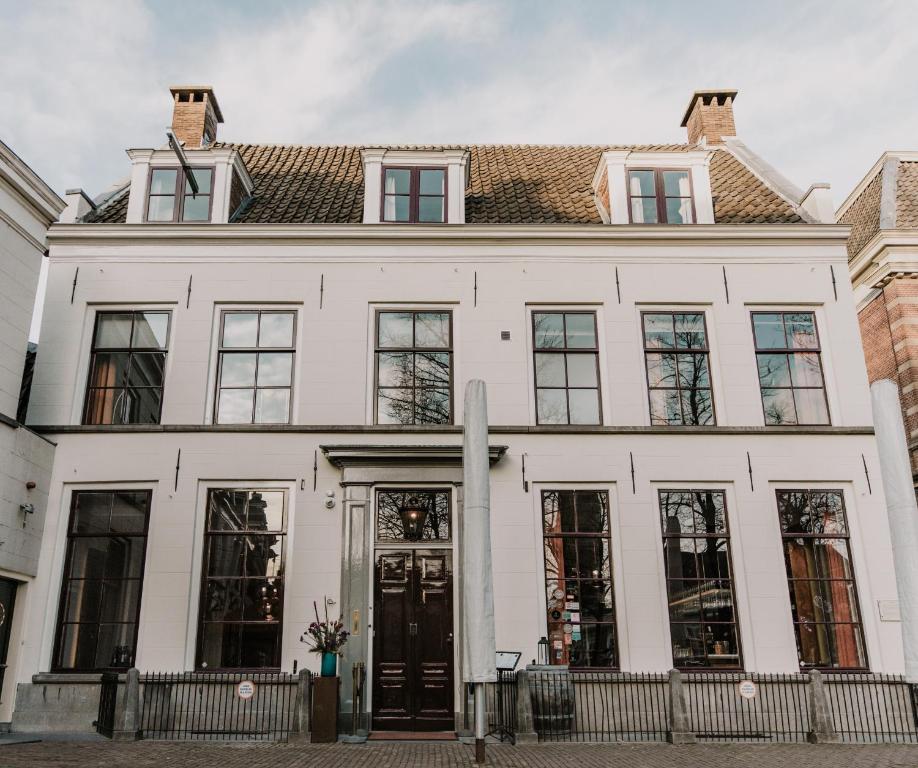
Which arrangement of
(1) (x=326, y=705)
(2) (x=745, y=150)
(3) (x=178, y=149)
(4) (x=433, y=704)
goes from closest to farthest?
(1) (x=326, y=705) < (4) (x=433, y=704) < (3) (x=178, y=149) < (2) (x=745, y=150)

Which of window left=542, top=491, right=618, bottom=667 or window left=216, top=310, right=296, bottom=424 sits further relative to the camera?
window left=216, top=310, right=296, bottom=424

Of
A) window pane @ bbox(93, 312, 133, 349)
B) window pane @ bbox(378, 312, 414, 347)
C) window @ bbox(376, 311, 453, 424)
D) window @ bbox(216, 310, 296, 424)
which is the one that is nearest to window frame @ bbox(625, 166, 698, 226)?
window @ bbox(376, 311, 453, 424)

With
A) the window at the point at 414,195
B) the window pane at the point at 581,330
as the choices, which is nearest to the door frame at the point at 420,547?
the window pane at the point at 581,330

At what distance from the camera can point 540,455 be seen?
41.7ft

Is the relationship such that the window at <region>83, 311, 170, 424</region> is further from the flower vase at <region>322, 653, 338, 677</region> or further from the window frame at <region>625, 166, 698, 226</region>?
the window frame at <region>625, 166, 698, 226</region>

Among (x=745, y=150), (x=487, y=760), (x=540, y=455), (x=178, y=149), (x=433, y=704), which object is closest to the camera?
(x=487, y=760)

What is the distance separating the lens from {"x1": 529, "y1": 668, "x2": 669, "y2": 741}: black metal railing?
34.6 ft

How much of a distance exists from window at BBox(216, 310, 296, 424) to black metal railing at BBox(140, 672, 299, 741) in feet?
13.5

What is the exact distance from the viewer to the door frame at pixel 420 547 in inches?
455

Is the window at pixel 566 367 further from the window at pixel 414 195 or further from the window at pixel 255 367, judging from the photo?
the window at pixel 255 367

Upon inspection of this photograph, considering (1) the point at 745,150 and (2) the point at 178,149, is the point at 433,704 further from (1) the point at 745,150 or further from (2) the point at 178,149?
(1) the point at 745,150

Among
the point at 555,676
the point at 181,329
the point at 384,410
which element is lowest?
the point at 555,676

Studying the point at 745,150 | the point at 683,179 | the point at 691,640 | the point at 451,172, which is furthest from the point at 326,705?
the point at 745,150

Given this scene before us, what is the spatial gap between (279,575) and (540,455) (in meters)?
4.65
